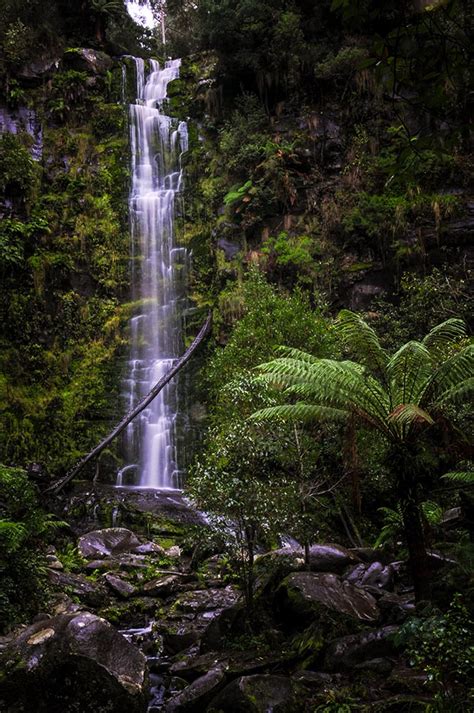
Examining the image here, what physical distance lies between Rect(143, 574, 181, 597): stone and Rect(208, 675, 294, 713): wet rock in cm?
374

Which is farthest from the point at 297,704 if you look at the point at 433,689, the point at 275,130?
the point at 275,130

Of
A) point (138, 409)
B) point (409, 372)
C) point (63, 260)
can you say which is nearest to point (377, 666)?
point (409, 372)

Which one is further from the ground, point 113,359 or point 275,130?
point 275,130

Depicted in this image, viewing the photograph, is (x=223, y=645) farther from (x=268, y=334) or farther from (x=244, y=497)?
(x=268, y=334)

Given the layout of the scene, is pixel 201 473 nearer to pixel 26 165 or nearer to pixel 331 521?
pixel 331 521

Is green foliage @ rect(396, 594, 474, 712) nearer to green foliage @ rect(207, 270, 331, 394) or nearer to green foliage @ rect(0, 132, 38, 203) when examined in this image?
green foliage @ rect(207, 270, 331, 394)

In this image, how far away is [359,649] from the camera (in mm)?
4484

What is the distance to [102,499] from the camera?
39.4 feet

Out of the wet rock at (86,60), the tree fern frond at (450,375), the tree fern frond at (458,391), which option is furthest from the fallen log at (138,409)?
the wet rock at (86,60)

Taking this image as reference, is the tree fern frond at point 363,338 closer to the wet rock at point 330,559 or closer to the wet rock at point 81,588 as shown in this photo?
the wet rock at point 330,559

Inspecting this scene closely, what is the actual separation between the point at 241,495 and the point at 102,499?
7378 millimetres

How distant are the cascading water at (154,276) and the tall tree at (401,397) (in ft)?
32.1

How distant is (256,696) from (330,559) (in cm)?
284

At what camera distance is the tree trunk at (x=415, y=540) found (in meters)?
4.92
